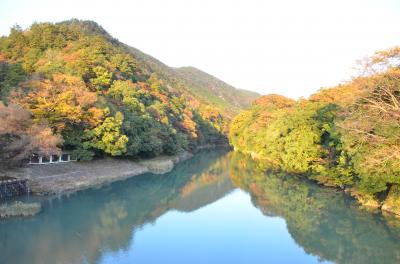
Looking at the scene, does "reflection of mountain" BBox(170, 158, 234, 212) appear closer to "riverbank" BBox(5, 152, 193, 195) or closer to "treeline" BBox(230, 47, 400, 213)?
"riverbank" BBox(5, 152, 193, 195)

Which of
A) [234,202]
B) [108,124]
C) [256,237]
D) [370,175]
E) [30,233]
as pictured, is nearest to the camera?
[30,233]

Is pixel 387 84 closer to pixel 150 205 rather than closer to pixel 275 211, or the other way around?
A: pixel 275 211

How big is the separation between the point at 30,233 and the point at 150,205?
10033 mm

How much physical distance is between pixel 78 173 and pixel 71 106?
19.4 feet

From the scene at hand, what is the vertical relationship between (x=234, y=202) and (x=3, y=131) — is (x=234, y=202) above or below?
below

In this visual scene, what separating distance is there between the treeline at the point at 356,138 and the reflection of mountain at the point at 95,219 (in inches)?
346

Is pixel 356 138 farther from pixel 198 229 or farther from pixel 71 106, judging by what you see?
pixel 71 106

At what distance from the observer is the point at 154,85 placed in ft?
232

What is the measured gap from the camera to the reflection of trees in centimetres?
1877

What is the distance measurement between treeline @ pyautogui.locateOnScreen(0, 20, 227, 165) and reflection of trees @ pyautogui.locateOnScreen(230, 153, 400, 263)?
1470 cm

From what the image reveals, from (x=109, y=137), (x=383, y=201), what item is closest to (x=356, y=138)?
(x=383, y=201)

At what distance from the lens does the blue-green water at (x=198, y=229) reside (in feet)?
56.7

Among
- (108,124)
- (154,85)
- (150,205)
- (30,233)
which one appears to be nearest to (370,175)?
(150,205)

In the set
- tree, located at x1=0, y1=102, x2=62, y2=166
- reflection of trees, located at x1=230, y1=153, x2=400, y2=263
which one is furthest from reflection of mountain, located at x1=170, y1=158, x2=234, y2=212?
tree, located at x1=0, y1=102, x2=62, y2=166
